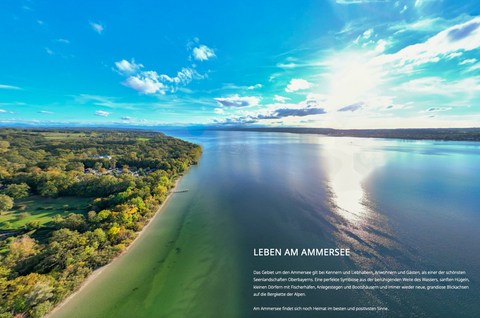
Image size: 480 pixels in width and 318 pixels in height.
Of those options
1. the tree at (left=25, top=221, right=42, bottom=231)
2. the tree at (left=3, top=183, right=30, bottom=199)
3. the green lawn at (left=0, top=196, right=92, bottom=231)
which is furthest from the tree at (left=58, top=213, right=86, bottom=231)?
the tree at (left=3, top=183, right=30, bottom=199)

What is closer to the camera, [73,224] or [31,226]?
[73,224]

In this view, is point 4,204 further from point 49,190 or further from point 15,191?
point 15,191

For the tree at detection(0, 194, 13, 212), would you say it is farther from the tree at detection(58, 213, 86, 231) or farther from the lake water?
the lake water

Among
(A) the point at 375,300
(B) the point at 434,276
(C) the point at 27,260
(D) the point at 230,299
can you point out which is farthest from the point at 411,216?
(C) the point at 27,260

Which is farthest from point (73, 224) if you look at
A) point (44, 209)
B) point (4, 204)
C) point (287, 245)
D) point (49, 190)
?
point (287, 245)

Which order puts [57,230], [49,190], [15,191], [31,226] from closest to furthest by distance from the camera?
[57,230] < [31,226] < [15,191] < [49,190]

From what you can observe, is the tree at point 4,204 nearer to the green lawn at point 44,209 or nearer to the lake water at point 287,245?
the green lawn at point 44,209
